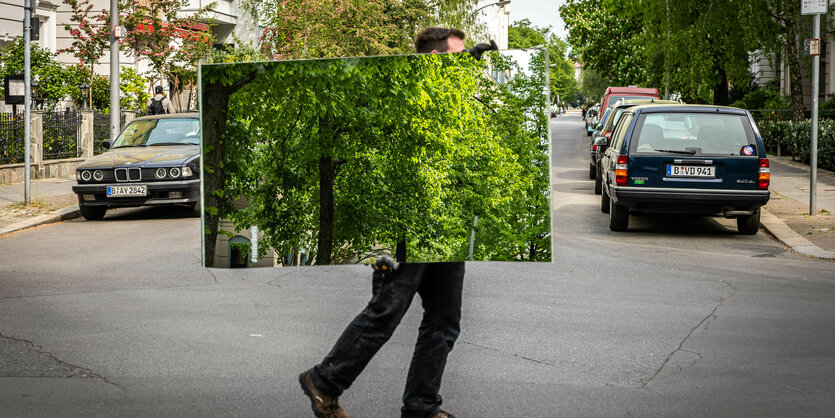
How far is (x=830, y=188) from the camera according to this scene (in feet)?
58.1

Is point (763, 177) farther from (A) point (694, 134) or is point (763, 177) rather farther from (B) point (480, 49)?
(B) point (480, 49)

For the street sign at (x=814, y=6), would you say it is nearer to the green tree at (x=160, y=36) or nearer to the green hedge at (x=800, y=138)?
the green hedge at (x=800, y=138)

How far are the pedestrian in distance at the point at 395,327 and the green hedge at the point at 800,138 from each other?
61.7 feet

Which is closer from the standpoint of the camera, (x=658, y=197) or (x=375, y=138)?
(x=375, y=138)

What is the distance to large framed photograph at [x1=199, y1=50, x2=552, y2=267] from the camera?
4.09 meters

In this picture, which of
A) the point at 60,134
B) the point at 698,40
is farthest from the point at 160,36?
the point at 698,40

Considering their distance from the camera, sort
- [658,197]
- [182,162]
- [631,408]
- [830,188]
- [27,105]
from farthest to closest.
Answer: [830,188], [27,105], [182,162], [658,197], [631,408]

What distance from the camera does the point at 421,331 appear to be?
4.29 m

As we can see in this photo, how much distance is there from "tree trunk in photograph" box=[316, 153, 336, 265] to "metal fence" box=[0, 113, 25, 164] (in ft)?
55.1

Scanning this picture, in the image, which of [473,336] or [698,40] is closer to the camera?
[473,336]

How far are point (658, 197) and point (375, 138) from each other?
850cm

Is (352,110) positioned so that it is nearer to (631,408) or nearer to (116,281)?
(631,408)

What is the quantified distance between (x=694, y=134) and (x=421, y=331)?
872cm

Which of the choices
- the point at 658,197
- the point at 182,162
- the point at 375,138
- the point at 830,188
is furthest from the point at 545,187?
the point at 830,188
